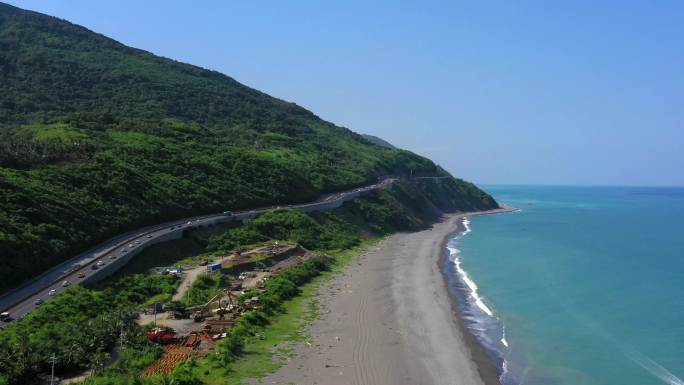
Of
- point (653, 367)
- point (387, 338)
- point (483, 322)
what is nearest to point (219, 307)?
point (387, 338)

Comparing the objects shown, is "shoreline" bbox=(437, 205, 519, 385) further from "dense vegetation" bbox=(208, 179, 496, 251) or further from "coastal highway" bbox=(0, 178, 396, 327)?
"coastal highway" bbox=(0, 178, 396, 327)

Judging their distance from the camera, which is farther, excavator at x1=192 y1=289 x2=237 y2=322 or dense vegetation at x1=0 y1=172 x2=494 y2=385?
excavator at x1=192 y1=289 x2=237 y2=322

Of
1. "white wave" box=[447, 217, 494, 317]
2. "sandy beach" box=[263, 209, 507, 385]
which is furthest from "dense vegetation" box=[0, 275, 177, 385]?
"white wave" box=[447, 217, 494, 317]

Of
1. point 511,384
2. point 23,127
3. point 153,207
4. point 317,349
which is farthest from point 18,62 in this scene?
point 511,384

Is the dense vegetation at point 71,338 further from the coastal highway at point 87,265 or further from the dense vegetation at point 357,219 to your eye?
the dense vegetation at point 357,219

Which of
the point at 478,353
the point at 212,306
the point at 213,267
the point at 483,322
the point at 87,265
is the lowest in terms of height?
the point at 478,353

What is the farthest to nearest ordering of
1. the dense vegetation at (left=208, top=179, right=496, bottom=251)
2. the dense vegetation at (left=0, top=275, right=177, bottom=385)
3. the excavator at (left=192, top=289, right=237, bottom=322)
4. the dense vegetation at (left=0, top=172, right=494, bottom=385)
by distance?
the dense vegetation at (left=208, top=179, right=496, bottom=251) < the excavator at (left=192, top=289, right=237, bottom=322) < the dense vegetation at (left=0, top=172, right=494, bottom=385) < the dense vegetation at (left=0, top=275, right=177, bottom=385)

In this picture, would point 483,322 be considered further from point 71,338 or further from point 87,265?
point 87,265
